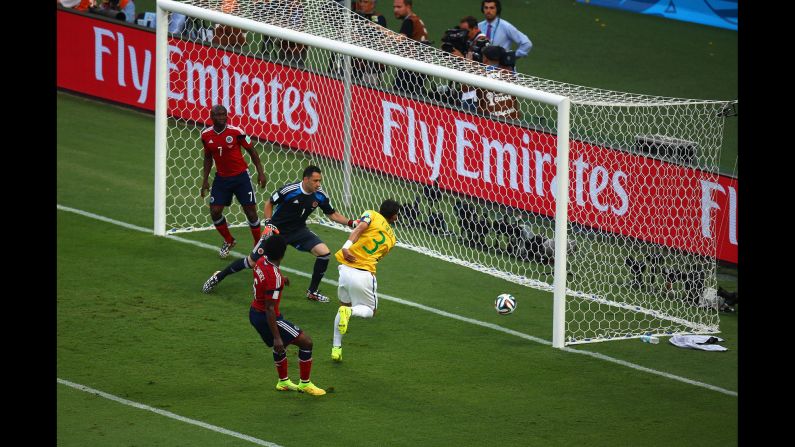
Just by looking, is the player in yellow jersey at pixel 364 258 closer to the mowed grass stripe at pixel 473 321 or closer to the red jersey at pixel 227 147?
the mowed grass stripe at pixel 473 321

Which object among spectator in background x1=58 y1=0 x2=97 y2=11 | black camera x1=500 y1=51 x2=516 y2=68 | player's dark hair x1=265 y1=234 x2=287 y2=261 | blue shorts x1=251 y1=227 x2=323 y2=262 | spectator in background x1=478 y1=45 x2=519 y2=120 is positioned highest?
spectator in background x1=58 y1=0 x2=97 y2=11

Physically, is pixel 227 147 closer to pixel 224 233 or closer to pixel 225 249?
pixel 224 233

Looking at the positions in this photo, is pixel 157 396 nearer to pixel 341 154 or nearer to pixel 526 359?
pixel 526 359

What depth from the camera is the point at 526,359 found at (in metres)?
14.3

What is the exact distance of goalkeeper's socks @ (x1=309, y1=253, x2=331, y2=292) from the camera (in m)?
15.6

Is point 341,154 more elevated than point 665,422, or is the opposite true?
point 341,154

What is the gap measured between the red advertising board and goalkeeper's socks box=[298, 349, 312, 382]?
426 cm

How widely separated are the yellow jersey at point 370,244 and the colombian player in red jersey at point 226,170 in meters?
2.75

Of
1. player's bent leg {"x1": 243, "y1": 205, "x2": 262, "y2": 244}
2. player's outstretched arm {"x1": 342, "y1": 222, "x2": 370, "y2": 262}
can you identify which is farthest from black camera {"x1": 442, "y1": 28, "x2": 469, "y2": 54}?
player's outstretched arm {"x1": 342, "y1": 222, "x2": 370, "y2": 262}

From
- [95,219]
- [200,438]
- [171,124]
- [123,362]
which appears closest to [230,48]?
[171,124]

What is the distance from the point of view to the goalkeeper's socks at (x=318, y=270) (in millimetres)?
15633

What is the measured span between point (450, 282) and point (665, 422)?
16.0 ft

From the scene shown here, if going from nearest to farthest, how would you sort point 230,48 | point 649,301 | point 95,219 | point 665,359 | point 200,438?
point 200,438, point 665,359, point 649,301, point 95,219, point 230,48

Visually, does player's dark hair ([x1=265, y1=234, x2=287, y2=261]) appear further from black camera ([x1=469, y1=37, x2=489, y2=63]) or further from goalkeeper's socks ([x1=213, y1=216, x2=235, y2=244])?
black camera ([x1=469, y1=37, x2=489, y2=63])
